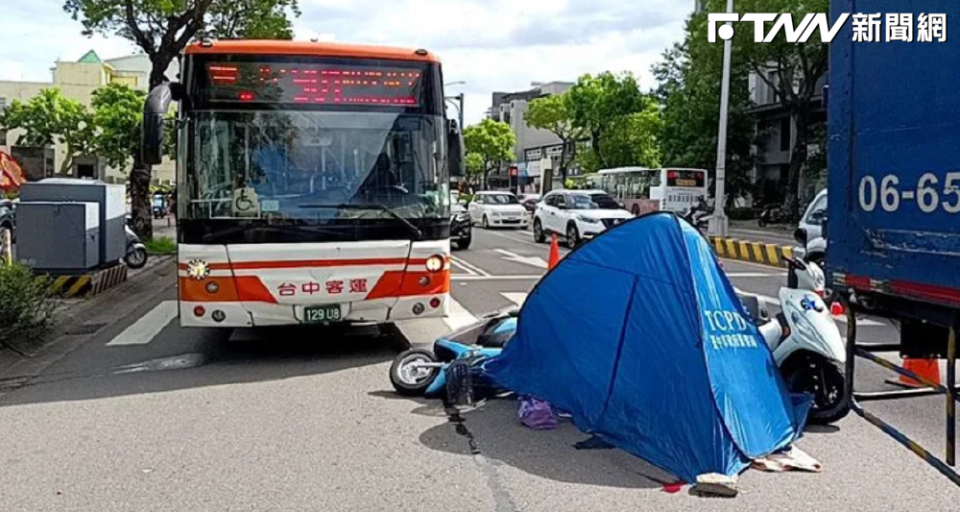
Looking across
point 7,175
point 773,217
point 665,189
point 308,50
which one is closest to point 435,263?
point 308,50

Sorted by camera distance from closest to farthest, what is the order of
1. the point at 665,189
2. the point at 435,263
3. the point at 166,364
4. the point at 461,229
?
the point at 435,263
the point at 166,364
the point at 461,229
the point at 665,189

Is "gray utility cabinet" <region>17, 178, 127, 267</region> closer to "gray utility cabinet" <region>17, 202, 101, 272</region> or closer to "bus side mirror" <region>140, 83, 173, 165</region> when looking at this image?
"gray utility cabinet" <region>17, 202, 101, 272</region>

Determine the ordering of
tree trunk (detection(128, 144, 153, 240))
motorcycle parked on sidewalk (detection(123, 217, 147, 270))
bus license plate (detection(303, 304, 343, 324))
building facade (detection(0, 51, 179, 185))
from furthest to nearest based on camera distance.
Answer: building facade (detection(0, 51, 179, 185)) < tree trunk (detection(128, 144, 153, 240)) < motorcycle parked on sidewalk (detection(123, 217, 147, 270)) < bus license plate (detection(303, 304, 343, 324))

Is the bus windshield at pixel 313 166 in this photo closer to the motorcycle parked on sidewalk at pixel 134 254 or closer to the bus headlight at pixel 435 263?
the bus headlight at pixel 435 263

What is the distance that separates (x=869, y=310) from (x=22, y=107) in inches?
2313

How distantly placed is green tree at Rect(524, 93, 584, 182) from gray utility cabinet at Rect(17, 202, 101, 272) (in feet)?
168

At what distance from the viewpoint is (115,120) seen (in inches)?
2088

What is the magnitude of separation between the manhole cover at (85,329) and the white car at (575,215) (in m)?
14.9

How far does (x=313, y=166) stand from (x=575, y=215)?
17.3 metres

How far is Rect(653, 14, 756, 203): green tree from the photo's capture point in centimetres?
4247

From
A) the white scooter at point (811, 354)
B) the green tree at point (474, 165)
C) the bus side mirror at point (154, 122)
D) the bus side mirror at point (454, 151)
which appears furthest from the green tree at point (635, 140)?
the white scooter at point (811, 354)

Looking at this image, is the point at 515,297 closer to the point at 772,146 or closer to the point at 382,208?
the point at 382,208

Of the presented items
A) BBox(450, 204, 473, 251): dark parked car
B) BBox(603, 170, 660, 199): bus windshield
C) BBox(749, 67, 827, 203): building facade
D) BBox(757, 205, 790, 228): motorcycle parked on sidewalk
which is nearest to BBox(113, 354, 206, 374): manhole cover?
BBox(450, 204, 473, 251): dark parked car

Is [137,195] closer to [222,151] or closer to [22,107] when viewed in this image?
[222,151]
